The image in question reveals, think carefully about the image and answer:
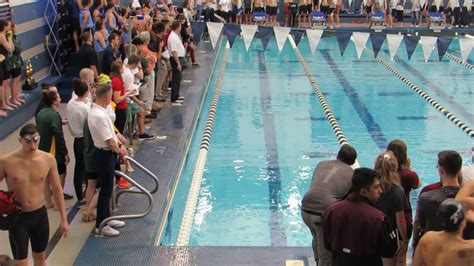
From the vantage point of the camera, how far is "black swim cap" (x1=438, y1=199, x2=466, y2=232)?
11.1 ft

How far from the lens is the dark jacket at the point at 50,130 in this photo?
19.5 feet

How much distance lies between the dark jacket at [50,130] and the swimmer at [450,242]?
11.9 ft

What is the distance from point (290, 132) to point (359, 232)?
698 centimetres

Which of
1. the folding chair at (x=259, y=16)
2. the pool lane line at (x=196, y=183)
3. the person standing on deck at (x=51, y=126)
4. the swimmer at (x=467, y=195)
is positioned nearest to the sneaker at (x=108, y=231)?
the person standing on deck at (x=51, y=126)

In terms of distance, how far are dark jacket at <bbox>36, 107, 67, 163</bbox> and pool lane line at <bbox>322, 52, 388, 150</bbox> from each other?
5.33 metres

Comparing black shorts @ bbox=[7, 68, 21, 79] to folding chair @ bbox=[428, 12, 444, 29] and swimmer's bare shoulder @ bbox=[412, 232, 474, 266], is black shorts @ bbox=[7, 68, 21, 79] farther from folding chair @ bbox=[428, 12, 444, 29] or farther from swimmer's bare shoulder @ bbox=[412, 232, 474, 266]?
folding chair @ bbox=[428, 12, 444, 29]

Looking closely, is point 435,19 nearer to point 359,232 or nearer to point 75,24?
point 75,24

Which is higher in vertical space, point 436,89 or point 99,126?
point 99,126

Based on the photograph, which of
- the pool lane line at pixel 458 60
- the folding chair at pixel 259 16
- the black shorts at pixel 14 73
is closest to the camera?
the black shorts at pixel 14 73

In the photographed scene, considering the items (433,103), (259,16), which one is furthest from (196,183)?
(259,16)

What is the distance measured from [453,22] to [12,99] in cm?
1775

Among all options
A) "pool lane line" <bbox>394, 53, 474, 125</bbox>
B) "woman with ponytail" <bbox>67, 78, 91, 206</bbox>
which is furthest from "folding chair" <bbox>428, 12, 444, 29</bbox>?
"woman with ponytail" <bbox>67, 78, 91, 206</bbox>

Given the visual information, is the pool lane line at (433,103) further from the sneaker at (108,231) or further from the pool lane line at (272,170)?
the sneaker at (108,231)

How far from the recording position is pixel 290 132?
10.7m
